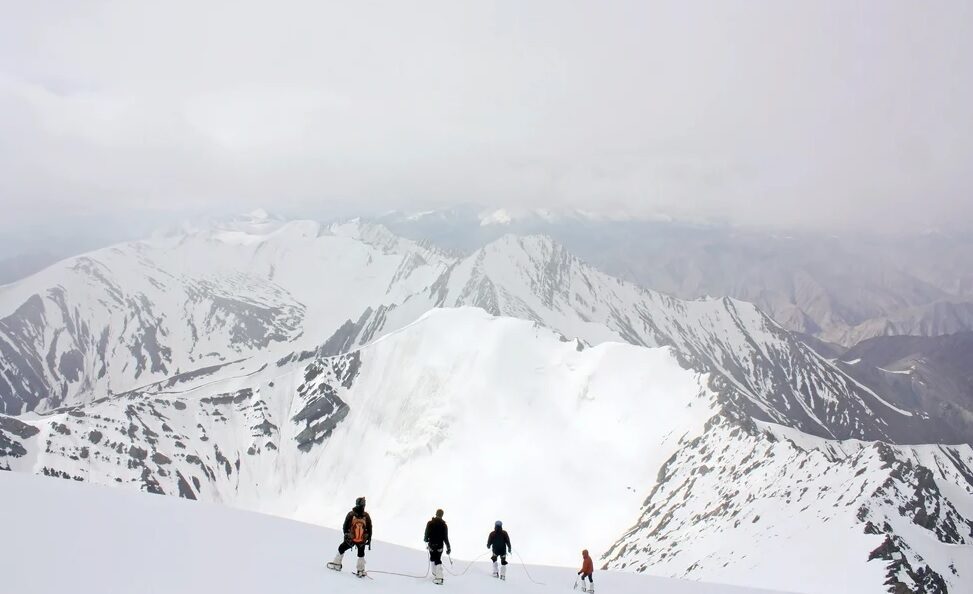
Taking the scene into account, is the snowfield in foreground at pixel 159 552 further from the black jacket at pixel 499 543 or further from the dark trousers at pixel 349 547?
the black jacket at pixel 499 543

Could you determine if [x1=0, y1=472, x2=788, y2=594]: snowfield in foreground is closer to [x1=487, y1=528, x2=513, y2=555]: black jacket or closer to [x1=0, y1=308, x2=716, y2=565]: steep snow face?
[x1=487, y1=528, x2=513, y2=555]: black jacket

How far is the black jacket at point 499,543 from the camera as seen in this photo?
25.4 m

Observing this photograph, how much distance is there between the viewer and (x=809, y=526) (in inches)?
2613

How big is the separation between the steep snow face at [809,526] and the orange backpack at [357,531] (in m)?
51.0

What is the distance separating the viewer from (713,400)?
14462 cm

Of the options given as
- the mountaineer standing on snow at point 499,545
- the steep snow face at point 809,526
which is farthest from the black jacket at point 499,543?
the steep snow face at point 809,526

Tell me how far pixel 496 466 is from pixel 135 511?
484ft

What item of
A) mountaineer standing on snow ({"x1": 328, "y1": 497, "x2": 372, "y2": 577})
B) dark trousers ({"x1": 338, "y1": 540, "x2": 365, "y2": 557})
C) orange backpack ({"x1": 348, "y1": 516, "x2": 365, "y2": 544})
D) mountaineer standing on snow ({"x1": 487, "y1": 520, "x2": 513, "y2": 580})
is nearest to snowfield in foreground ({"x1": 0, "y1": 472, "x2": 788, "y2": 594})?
mountaineer standing on snow ({"x1": 328, "y1": 497, "x2": 372, "y2": 577})

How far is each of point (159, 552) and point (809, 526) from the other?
2898 inches

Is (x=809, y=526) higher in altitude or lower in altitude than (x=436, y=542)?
higher

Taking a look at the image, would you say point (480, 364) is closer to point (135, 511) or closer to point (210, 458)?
point (210, 458)

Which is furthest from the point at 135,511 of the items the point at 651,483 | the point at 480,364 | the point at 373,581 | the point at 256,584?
the point at 480,364

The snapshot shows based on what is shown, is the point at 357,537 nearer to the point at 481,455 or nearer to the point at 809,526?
the point at 809,526

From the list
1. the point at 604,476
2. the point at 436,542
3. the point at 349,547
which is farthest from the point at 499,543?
the point at 604,476
